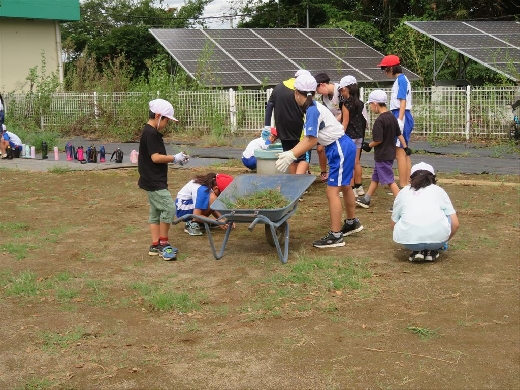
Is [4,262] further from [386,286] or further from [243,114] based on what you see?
[243,114]

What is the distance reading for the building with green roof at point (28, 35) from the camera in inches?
1195

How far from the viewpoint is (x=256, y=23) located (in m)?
40.1

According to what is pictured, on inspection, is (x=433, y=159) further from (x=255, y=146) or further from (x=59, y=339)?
(x=59, y=339)

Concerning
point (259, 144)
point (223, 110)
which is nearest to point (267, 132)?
point (259, 144)

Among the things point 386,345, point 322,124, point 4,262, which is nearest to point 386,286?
point 386,345

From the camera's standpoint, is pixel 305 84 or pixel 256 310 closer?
pixel 256 310

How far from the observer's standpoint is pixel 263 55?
24.7 metres

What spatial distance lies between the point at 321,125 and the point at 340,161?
1.35 ft

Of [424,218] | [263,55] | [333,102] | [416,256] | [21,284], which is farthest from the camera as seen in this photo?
[263,55]

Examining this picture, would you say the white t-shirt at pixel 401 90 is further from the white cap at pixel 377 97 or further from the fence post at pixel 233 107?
the fence post at pixel 233 107

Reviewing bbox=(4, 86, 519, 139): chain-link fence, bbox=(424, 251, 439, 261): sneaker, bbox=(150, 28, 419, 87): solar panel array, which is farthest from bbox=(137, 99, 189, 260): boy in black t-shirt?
bbox=(150, 28, 419, 87): solar panel array

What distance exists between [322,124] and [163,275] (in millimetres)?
2187

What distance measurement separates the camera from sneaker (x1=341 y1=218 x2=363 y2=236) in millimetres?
8039

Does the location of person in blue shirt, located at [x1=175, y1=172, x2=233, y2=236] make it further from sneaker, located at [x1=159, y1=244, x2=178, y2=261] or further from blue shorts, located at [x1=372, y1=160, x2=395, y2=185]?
blue shorts, located at [x1=372, y1=160, x2=395, y2=185]
